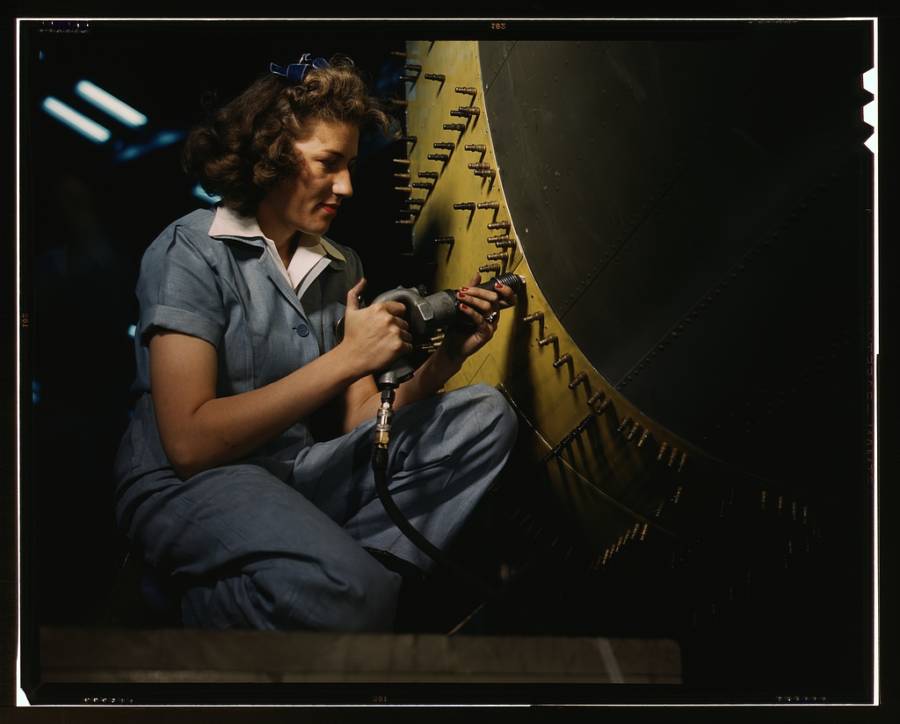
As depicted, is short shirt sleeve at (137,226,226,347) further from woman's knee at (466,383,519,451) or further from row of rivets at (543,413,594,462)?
row of rivets at (543,413,594,462)

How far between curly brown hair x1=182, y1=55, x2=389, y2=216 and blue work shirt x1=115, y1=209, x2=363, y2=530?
7 cm

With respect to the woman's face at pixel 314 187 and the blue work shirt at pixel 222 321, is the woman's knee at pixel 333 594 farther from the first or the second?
the woman's face at pixel 314 187

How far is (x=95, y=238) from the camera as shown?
1845 mm

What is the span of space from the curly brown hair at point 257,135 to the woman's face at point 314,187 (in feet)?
0.05

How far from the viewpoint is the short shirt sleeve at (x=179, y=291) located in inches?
70.1

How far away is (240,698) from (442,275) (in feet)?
2.88

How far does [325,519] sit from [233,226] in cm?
57

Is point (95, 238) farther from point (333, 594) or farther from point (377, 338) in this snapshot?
point (333, 594)

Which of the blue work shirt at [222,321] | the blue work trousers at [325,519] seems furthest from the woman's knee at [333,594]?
the blue work shirt at [222,321]

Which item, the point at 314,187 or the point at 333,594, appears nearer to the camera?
the point at 333,594

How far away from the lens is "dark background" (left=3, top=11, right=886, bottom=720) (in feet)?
5.99

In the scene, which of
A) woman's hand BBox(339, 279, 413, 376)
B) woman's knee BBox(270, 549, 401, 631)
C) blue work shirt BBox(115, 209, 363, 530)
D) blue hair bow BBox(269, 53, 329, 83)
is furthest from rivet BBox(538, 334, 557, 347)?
blue hair bow BBox(269, 53, 329, 83)

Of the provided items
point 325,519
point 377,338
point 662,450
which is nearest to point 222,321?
point 377,338

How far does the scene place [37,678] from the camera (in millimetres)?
1833
